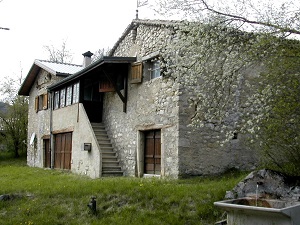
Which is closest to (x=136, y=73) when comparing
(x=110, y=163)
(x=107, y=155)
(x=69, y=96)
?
(x=107, y=155)

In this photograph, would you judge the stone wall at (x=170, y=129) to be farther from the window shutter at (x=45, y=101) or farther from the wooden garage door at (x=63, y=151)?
the window shutter at (x=45, y=101)

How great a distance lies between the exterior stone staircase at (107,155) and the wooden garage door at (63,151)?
2394mm

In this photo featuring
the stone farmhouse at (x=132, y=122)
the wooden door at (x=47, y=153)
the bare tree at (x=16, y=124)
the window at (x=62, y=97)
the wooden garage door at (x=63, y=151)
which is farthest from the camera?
the bare tree at (x=16, y=124)

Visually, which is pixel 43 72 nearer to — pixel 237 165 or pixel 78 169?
pixel 78 169

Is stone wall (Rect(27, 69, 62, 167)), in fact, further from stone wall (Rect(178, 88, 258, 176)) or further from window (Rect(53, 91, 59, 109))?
stone wall (Rect(178, 88, 258, 176))

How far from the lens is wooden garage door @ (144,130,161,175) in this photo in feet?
39.2

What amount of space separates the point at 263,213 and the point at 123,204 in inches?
149

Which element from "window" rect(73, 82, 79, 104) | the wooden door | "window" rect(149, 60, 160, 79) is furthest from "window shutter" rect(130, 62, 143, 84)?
the wooden door

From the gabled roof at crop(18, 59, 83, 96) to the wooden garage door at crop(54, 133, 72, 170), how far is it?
129 inches

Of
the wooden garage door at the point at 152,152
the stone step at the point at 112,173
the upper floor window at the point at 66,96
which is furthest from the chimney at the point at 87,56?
the wooden garage door at the point at 152,152

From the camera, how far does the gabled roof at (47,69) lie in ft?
62.7

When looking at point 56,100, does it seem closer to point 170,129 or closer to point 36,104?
point 36,104

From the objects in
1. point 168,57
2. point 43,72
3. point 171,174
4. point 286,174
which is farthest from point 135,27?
point 43,72

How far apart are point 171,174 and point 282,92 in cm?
454
